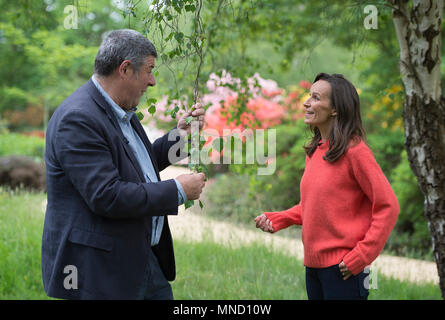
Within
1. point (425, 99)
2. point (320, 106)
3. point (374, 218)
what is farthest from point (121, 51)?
point (425, 99)

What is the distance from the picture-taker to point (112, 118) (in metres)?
2.10

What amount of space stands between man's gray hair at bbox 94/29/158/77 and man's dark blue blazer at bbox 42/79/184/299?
142 millimetres

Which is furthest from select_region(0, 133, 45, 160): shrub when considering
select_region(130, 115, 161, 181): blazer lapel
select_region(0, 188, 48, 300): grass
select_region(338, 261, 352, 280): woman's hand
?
select_region(338, 261, 352, 280): woman's hand

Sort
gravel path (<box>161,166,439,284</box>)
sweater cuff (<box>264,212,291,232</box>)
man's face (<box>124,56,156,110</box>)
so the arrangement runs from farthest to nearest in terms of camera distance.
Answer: gravel path (<box>161,166,439,284</box>)
sweater cuff (<box>264,212,291,232</box>)
man's face (<box>124,56,156,110</box>)

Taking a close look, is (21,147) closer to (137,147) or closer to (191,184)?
(137,147)

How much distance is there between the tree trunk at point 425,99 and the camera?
3182 mm

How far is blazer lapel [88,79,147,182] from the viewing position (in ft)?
6.81

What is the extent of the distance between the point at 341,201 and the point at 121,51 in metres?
1.28

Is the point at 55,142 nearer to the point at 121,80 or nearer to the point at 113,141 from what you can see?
the point at 113,141

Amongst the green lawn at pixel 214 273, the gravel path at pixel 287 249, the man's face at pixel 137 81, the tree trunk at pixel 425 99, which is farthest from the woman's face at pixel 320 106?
the gravel path at pixel 287 249

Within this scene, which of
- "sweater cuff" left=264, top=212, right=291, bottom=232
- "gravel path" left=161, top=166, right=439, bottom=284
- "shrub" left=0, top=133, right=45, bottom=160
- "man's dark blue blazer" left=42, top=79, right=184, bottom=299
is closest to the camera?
"man's dark blue blazer" left=42, top=79, right=184, bottom=299

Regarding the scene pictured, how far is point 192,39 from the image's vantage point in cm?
228

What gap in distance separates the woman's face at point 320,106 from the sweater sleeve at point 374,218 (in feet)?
1.07

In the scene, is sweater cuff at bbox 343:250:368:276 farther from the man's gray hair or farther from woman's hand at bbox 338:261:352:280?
the man's gray hair
